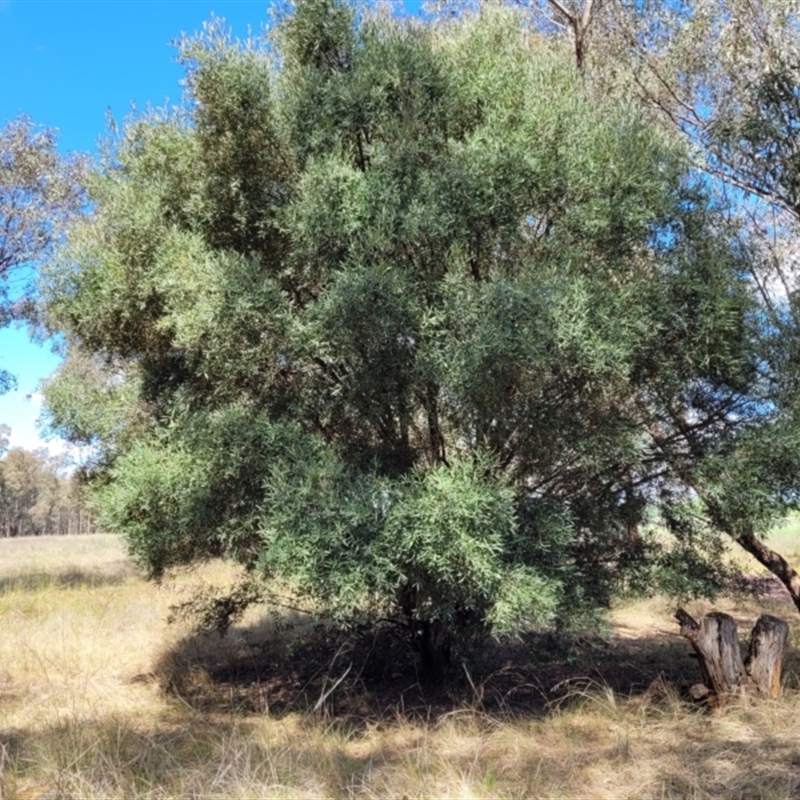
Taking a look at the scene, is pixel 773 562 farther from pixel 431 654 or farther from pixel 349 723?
pixel 349 723

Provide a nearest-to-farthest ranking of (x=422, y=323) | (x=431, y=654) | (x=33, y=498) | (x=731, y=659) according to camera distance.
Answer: (x=422, y=323) < (x=731, y=659) < (x=431, y=654) < (x=33, y=498)

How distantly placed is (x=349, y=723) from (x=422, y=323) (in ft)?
9.79

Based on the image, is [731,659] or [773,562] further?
[773,562]

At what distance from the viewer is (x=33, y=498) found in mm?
54562

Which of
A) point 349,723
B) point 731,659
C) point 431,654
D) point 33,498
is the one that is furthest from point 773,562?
point 33,498

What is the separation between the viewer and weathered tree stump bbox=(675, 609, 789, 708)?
16.7 ft

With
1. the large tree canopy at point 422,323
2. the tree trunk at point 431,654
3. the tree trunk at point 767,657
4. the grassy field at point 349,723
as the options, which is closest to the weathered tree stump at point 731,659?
the tree trunk at point 767,657

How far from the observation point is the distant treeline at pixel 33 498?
147 feet

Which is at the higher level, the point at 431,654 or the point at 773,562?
the point at 773,562

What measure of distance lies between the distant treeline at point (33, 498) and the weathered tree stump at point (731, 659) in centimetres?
3830

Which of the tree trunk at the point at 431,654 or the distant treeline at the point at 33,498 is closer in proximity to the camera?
the tree trunk at the point at 431,654

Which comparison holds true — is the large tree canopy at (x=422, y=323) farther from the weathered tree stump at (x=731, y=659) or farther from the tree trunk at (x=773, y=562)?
the tree trunk at (x=773, y=562)

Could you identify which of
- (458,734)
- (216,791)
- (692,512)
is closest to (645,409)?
(692,512)

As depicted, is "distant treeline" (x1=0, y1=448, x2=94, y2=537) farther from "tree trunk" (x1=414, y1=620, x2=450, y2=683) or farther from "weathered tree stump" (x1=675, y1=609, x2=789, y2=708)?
"weathered tree stump" (x1=675, y1=609, x2=789, y2=708)
